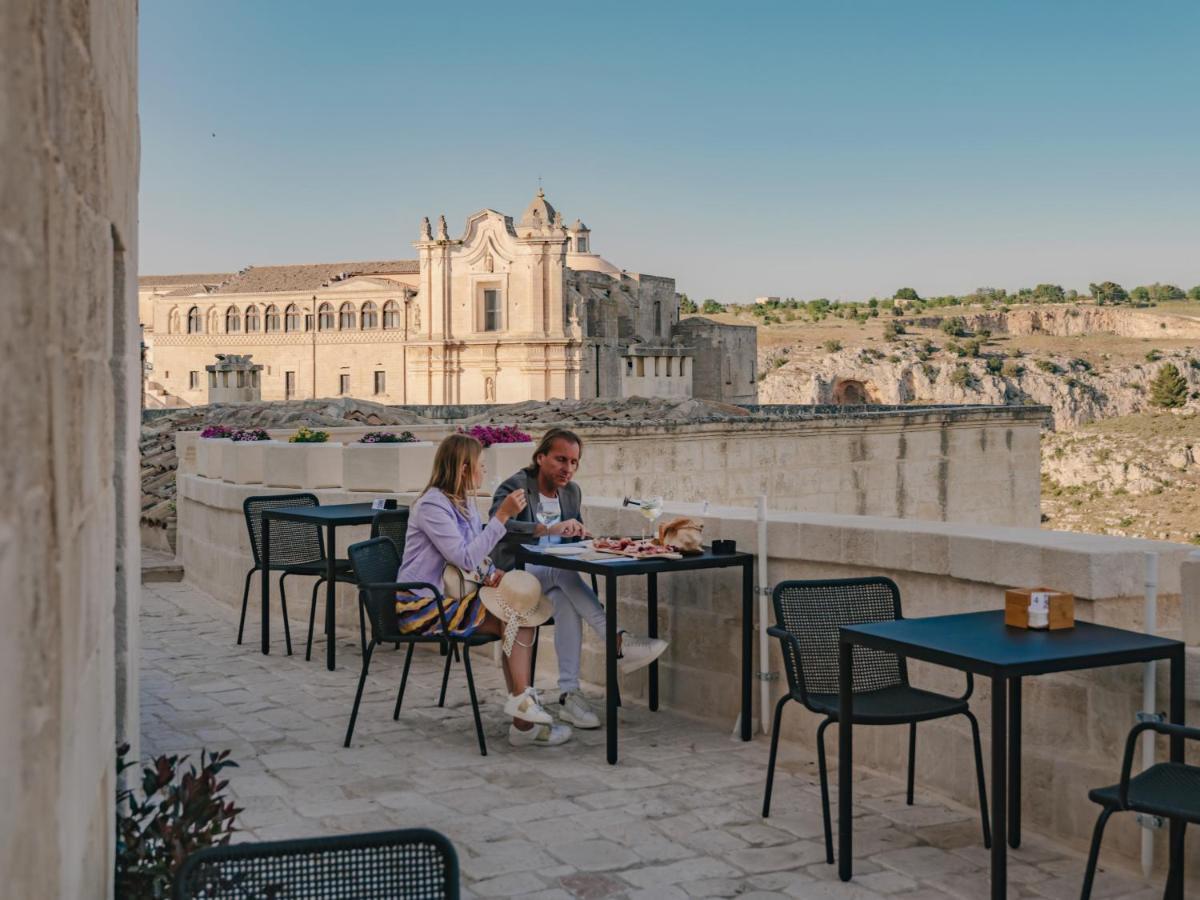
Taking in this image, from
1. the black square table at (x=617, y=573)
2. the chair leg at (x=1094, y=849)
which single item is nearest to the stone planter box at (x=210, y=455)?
the black square table at (x=617, y=573)

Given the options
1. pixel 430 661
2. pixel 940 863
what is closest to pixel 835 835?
pixel 940 863

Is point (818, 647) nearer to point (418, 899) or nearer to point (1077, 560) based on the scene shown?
point (1077, 560)

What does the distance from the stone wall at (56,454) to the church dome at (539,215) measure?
55403 millimetres

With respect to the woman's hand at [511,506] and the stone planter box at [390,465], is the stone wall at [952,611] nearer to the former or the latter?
the woman's hand at [511,506]

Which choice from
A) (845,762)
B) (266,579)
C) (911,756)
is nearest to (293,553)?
(266,579)

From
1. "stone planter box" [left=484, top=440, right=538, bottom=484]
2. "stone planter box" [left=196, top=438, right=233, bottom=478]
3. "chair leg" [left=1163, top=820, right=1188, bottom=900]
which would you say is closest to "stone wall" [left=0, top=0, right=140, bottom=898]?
"chair leg" [left=1163, top=820, right=1188, bottom=900]

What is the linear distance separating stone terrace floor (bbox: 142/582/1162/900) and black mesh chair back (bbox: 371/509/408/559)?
0.92m

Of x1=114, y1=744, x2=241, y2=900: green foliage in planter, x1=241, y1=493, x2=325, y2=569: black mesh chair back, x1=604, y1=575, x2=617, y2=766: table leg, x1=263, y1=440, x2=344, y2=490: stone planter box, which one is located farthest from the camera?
x1=263, y1=440, x2=344, y2=490: stone planter box

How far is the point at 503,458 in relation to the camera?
9.64 m

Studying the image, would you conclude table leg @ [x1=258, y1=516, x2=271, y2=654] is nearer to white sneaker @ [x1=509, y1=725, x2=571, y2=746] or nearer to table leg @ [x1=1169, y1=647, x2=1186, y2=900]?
white sneaker @ [x1=509, y1=725, x2=571, y2=746]

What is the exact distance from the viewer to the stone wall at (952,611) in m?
4.84

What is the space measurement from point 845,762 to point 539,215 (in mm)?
54936

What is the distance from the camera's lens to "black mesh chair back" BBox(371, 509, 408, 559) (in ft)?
26.8

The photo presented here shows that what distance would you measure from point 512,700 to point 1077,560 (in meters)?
2.74
